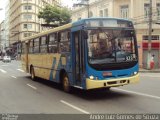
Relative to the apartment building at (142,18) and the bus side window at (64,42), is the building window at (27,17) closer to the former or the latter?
the apartment building at (142,18)

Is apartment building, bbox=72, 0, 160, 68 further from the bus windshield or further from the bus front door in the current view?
the bus front door

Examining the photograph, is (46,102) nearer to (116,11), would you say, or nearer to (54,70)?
(54,70)

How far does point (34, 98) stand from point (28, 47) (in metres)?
9.67

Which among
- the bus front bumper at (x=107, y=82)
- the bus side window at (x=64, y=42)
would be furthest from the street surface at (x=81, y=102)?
the bus side window at (x=64, y=42)

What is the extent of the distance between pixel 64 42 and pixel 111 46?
9.18 ft

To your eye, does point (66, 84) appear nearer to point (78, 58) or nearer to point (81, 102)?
point (78, 58)

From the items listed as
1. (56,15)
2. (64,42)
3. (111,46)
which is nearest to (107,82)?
(111,46)

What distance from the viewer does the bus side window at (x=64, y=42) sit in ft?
47.8

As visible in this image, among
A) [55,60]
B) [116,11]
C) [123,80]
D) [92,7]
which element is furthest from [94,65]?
[92,7]

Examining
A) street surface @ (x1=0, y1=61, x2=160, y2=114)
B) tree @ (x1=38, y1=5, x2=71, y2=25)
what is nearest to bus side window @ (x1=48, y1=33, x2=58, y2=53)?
street surface @ (x1=0, y1=61, x2=160, y2=114)

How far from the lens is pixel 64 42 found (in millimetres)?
15055

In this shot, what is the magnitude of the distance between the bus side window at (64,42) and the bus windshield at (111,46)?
6.28ft

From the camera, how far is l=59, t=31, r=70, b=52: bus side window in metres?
14.6

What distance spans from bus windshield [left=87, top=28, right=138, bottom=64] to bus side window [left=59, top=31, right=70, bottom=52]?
1.91m
